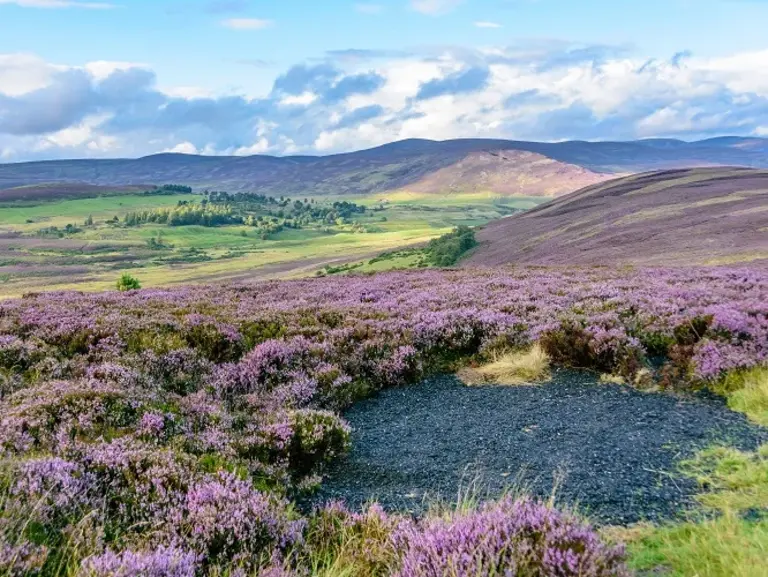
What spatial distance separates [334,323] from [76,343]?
5.74 meters

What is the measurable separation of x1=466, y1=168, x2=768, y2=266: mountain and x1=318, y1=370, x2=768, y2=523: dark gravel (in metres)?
24.1

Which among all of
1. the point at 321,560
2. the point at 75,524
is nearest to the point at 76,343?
the point at 75,524

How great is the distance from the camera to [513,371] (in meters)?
11.1

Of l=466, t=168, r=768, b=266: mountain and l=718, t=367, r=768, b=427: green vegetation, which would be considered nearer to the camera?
l=718, t=367, r=768, b=427: green vegetation

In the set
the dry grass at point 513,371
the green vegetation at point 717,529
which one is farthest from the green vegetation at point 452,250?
the green vegetation at point 717,529

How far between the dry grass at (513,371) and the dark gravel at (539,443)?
0.36 metres

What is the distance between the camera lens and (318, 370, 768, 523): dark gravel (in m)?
6.43

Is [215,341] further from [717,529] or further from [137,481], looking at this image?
[717,529]

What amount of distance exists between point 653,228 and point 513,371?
43.7 metres

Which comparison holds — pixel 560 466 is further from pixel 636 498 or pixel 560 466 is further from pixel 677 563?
pixel 677 563

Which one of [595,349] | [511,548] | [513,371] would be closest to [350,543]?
[511,548]

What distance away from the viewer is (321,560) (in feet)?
15.2

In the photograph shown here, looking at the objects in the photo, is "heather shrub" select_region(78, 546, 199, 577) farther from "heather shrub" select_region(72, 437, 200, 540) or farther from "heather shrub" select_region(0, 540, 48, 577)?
"heather shrub" select_region(72, 437, 200, 540)

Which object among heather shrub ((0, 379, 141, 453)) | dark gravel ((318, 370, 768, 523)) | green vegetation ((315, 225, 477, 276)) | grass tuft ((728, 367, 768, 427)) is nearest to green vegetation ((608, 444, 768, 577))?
dark gravel ((318, 370, 768, 523))
